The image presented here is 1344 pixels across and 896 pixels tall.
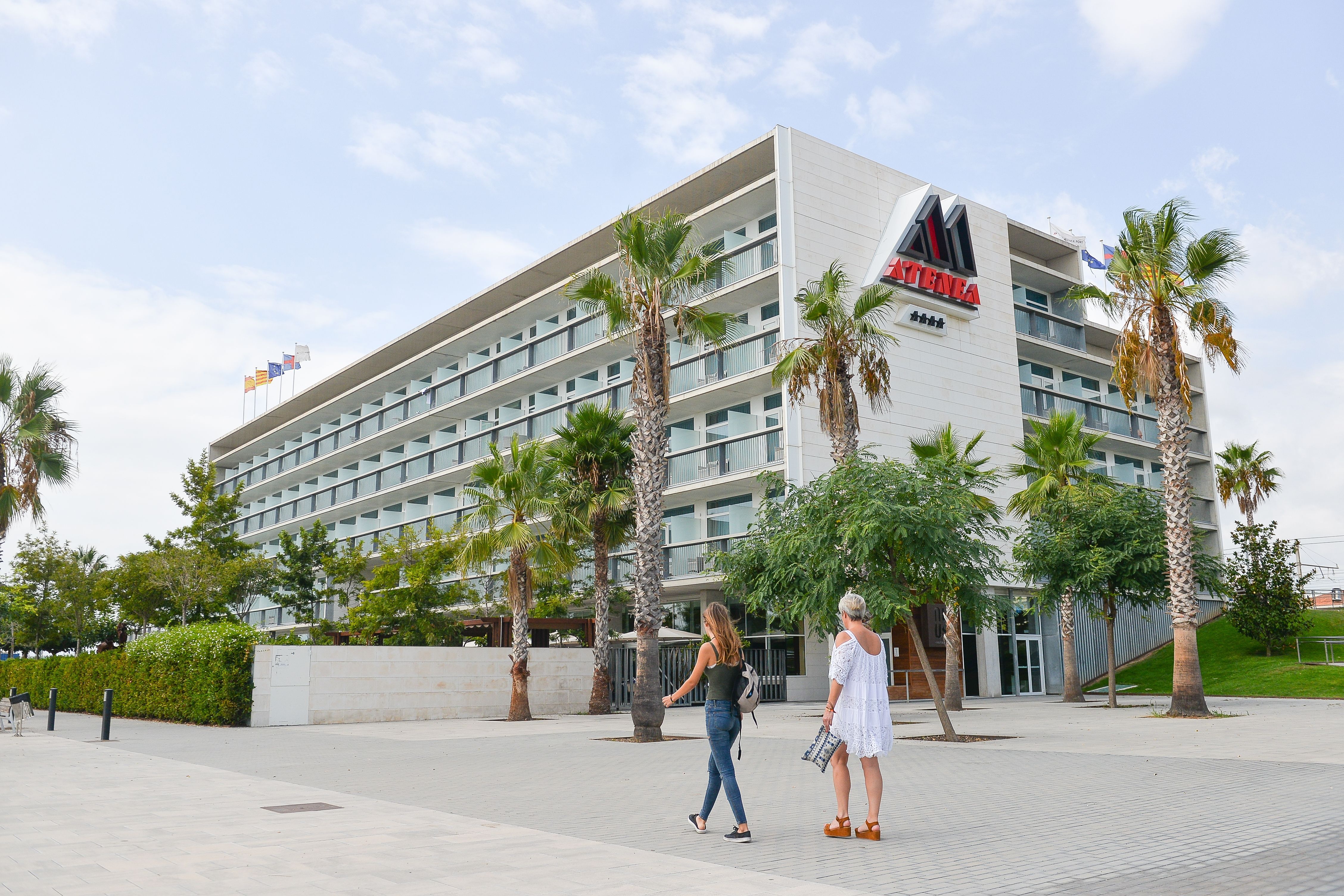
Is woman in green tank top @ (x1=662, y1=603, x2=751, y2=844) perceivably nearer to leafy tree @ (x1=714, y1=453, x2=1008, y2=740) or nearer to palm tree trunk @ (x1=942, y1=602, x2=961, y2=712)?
leafy tree @ (x1=714, y1=453, x2=1008, y2=740)

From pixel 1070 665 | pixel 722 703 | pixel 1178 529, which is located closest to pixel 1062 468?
pixel 1070 665

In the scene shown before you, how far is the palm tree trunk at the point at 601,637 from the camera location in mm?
26516

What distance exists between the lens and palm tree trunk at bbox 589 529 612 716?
2652cm

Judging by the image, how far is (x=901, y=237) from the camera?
118ft

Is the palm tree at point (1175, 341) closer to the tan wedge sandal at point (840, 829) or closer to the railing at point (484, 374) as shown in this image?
the railing at point (484, 374)

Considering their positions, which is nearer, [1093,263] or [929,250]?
[929,250]

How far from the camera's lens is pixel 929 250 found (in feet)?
123

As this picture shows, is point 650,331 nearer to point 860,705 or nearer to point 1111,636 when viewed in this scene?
point 860,705

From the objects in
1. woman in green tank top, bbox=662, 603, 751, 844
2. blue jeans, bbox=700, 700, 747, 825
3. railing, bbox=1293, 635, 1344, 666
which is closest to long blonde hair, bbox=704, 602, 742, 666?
woman in green tank top, bbox=662, 603, 751, 844

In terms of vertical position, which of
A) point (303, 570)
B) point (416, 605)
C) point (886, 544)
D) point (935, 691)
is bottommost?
point (935, 691)

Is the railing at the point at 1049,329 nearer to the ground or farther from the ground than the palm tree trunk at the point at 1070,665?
farther from the ground

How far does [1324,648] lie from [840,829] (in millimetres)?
35778

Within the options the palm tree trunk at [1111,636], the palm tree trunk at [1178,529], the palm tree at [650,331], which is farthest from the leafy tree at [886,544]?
the palm tree trunk at [1111,636]

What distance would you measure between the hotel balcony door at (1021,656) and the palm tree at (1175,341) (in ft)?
54.2
